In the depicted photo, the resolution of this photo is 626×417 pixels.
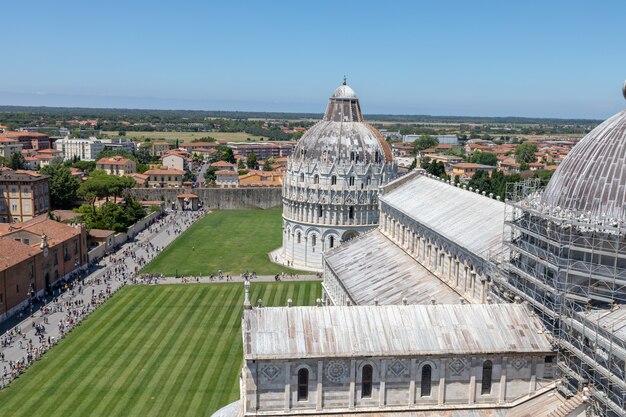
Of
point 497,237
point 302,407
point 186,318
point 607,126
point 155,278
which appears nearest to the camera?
point 302,407

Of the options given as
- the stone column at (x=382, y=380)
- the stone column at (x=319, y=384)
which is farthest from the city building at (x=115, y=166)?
the stone column at (x=382, y=380)

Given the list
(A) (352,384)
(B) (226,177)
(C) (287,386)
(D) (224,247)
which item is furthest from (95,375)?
(B) (226,177)

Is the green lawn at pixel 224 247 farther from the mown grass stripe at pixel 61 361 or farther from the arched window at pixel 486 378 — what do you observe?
the arched window at pixel 486 378

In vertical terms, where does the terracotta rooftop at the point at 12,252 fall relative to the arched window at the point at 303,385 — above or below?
below

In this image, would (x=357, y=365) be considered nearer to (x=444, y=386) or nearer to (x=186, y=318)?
(x=444, y=386)

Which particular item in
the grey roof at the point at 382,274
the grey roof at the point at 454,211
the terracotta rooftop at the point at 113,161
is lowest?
the terracotta rooftop at the point at 113,161

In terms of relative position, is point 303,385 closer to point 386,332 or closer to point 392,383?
point 392,383

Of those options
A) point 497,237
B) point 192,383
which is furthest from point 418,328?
point 192,383
